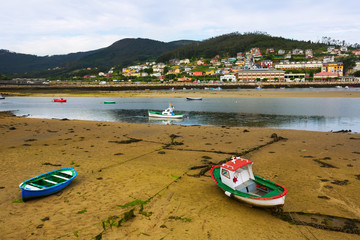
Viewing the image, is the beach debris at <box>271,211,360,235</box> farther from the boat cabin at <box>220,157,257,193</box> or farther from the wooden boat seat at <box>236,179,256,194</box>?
the boat cabin at <box>220,157,257,193</box>

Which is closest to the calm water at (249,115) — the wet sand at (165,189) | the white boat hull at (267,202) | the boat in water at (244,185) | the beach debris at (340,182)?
the wet sand at (165,189)

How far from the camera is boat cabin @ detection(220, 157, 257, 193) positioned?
8398 mm

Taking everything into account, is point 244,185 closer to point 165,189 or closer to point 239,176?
point 239,176

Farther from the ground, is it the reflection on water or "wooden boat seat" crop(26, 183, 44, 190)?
"wooden boat seat" crop(26, 183, 44, 190)

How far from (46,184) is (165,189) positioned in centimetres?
469

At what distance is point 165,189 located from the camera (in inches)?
372

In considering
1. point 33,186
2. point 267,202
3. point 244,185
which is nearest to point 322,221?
point 267,202

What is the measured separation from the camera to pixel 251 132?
21.6 m

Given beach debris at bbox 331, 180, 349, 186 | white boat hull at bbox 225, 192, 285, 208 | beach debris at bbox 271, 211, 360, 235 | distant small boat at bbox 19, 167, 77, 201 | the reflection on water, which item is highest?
distant small boat at bbox 19, 167, 77, 201

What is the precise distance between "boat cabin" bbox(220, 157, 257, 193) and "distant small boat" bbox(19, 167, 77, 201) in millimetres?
6188

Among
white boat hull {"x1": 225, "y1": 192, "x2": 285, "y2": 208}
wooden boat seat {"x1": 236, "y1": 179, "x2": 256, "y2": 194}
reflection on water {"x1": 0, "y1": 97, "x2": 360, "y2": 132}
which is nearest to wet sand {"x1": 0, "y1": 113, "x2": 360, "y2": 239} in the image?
white boat hull {"x1": 225, "y1": 192, "x2": 285, "y2": 208}

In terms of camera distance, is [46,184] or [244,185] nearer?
[244,185]

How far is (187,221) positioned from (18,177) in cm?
819

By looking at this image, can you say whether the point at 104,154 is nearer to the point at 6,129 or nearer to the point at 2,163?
the point at 2,163
